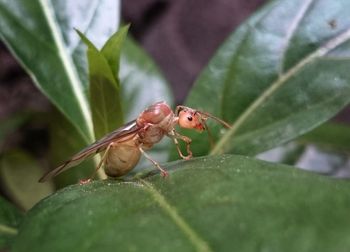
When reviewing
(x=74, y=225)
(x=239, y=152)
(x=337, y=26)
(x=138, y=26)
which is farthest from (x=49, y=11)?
(x=138, y=26)

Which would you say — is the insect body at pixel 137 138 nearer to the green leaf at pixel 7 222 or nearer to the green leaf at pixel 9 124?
the green leaf at pixel 7 222

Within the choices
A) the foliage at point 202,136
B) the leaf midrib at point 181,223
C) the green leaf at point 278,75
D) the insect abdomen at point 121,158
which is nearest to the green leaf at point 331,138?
the foliage at point 202,136

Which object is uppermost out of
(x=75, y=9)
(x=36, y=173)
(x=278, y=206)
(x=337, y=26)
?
(x=75, y=9)

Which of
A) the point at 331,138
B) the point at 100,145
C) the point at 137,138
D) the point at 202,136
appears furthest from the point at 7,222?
the point at 331,138

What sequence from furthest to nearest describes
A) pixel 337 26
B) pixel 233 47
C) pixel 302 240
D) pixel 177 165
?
pixel 233 47 < pixel 337 26 < pixel 177 165 < pixel 302 240

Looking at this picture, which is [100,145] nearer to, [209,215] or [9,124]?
[209,215]

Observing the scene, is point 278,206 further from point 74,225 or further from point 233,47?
point 233,47
